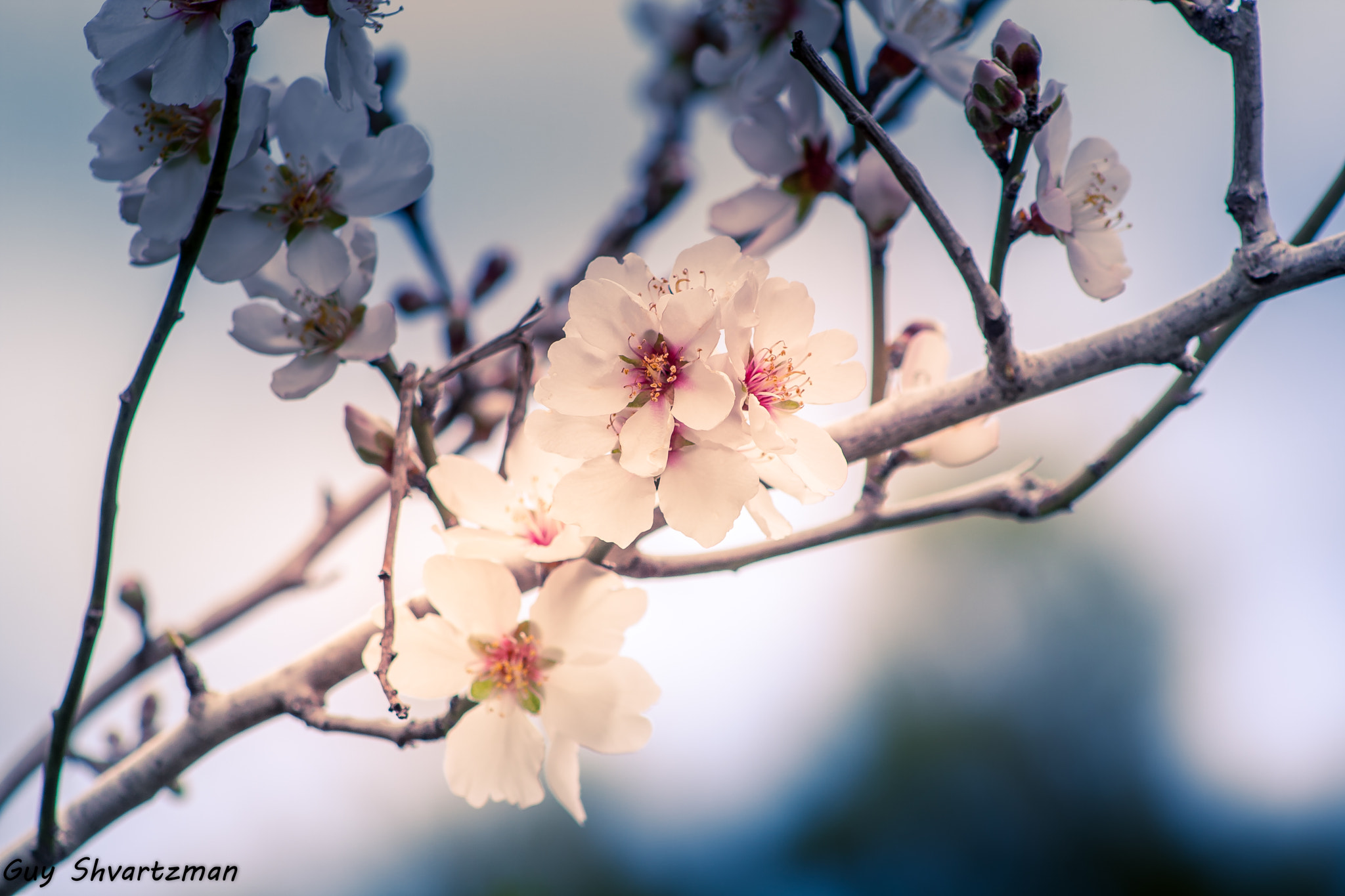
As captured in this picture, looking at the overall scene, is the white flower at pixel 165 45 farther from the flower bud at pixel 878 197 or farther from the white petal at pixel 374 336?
the flower bud at pixel 878 197

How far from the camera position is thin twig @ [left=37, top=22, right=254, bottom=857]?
0.46m

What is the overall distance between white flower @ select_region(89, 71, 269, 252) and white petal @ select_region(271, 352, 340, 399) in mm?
114

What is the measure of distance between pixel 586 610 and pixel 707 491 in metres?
→ 0.13

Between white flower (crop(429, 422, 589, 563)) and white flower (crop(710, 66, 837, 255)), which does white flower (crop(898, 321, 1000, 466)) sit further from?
white flower (crop(429, 422, 589, 563))

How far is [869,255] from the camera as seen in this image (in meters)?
0.65

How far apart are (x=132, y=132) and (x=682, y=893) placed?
3.46 m

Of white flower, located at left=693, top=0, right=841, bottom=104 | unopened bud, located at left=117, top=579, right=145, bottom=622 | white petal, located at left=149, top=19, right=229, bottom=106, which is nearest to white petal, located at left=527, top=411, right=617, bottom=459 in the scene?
white petal, located at left=149, top=19, right=229, bottom=106

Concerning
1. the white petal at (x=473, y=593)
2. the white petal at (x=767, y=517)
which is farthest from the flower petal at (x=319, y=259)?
the white petal at (x=767, y=517)

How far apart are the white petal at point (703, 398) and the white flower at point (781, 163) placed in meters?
0.37

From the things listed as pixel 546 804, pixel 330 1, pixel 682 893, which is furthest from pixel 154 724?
pixel 682 893

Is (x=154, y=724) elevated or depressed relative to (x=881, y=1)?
depressed

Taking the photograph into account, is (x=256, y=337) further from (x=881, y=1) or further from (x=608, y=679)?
(x=881, y=1)

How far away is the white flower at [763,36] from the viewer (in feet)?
2.30

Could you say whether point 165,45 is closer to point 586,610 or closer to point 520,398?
point 520,398
